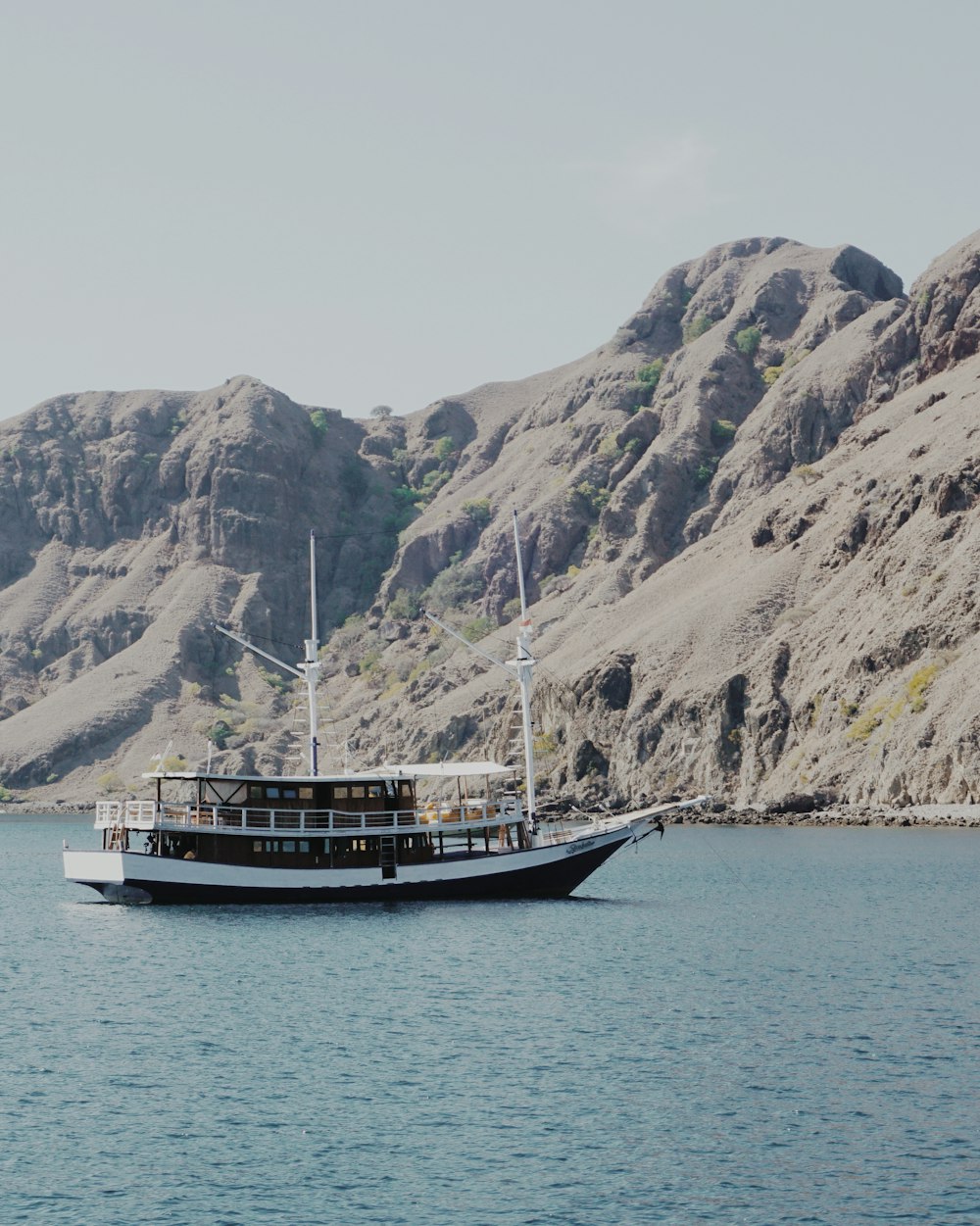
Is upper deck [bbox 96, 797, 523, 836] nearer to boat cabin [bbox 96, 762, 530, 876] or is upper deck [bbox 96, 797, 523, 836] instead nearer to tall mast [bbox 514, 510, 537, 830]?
boat cabin [bbox 96, 762, 530, 876]

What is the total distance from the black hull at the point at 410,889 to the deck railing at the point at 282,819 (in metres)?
2.87

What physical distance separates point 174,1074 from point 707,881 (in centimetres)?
5649

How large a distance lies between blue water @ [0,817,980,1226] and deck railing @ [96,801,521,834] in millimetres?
4150

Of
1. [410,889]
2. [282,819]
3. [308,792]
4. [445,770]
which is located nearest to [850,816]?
[445,770]

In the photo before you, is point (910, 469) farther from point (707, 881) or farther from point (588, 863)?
point (588, 863)

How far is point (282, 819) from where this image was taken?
77938 millimetres

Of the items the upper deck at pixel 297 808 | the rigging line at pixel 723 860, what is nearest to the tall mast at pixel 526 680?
the upper deck at pixel 297 808

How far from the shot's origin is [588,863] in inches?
3295

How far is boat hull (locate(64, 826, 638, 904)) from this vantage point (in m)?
77.6

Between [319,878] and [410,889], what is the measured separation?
466cm

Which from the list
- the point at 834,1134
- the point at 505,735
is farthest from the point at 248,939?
the point at 505,735

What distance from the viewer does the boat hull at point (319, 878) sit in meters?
77.6

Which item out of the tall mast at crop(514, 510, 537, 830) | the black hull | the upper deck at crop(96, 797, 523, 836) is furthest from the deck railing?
the black hull

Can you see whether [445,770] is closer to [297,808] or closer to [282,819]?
[297,808]
